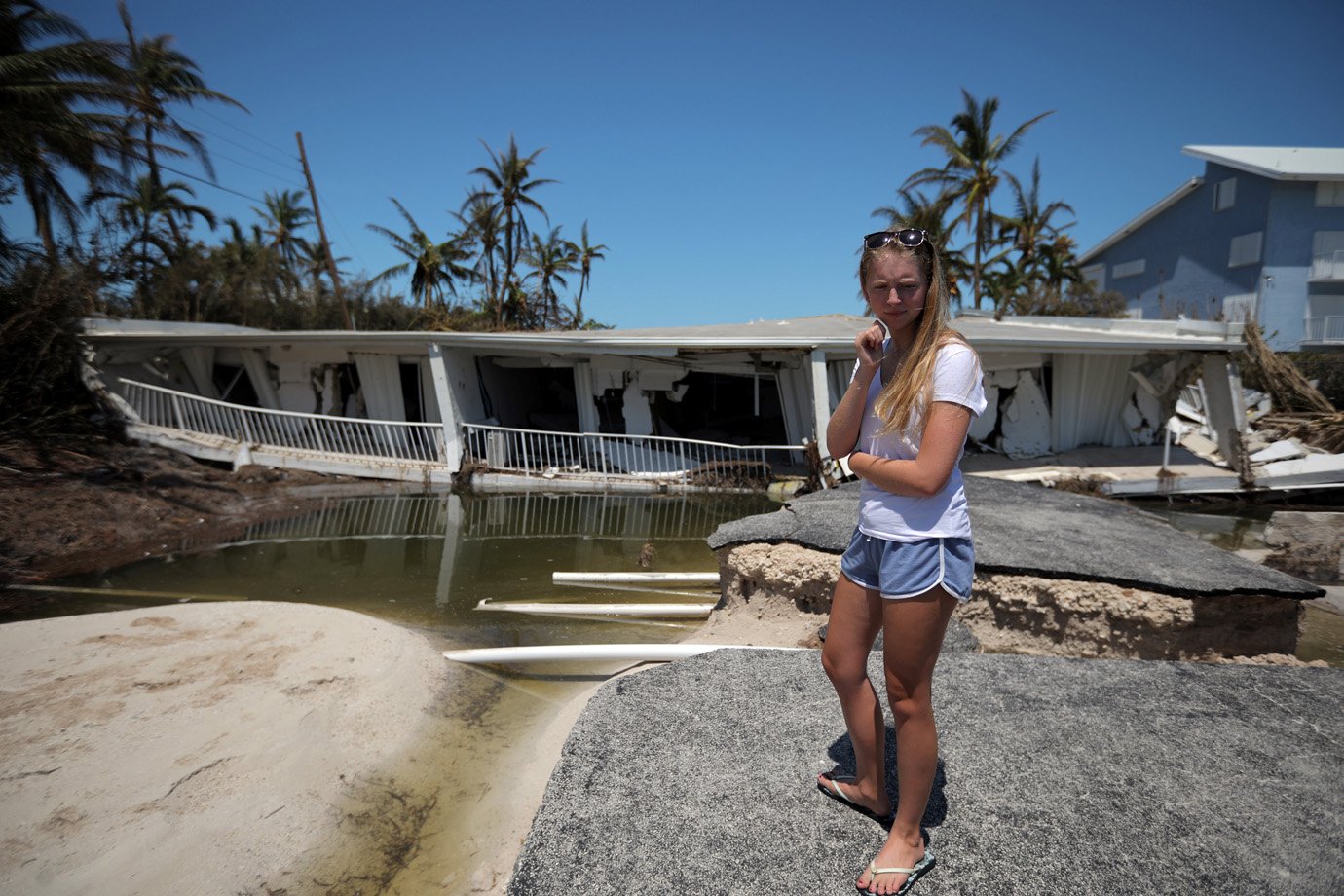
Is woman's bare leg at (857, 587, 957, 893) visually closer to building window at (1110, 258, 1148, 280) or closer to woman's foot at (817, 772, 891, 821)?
woman's foot at (817, 772, 891, 821)

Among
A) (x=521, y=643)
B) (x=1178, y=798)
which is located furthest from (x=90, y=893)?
(x=1178, y=798)

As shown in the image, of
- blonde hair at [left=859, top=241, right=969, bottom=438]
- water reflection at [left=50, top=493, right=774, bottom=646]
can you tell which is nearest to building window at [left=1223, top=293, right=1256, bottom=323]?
water reflection at [left=50, top=493, right=774, bottom=646]

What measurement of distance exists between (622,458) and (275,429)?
7.69 meters

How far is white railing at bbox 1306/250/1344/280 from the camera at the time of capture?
2414 cm

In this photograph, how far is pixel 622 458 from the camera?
45.7ft

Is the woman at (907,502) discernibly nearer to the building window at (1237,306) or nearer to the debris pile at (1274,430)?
the debris pile at (1274,430)

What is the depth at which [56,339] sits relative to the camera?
41.9 feet

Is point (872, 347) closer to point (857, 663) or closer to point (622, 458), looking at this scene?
point (857, 663)

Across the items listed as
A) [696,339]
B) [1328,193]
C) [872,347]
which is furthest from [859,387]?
[1328,193]

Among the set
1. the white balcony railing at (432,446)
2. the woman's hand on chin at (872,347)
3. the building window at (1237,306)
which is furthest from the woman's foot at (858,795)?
the building window at (1237,306)

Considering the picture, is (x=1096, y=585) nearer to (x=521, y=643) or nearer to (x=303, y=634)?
(x=521, y=643)

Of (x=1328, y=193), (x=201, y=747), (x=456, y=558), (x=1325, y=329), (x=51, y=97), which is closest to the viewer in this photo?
(x=201, y=747)

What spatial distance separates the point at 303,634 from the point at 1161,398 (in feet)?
54.5

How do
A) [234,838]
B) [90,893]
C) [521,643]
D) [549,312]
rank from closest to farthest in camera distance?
[90,893], [234,838], [521,643], [549,312]
